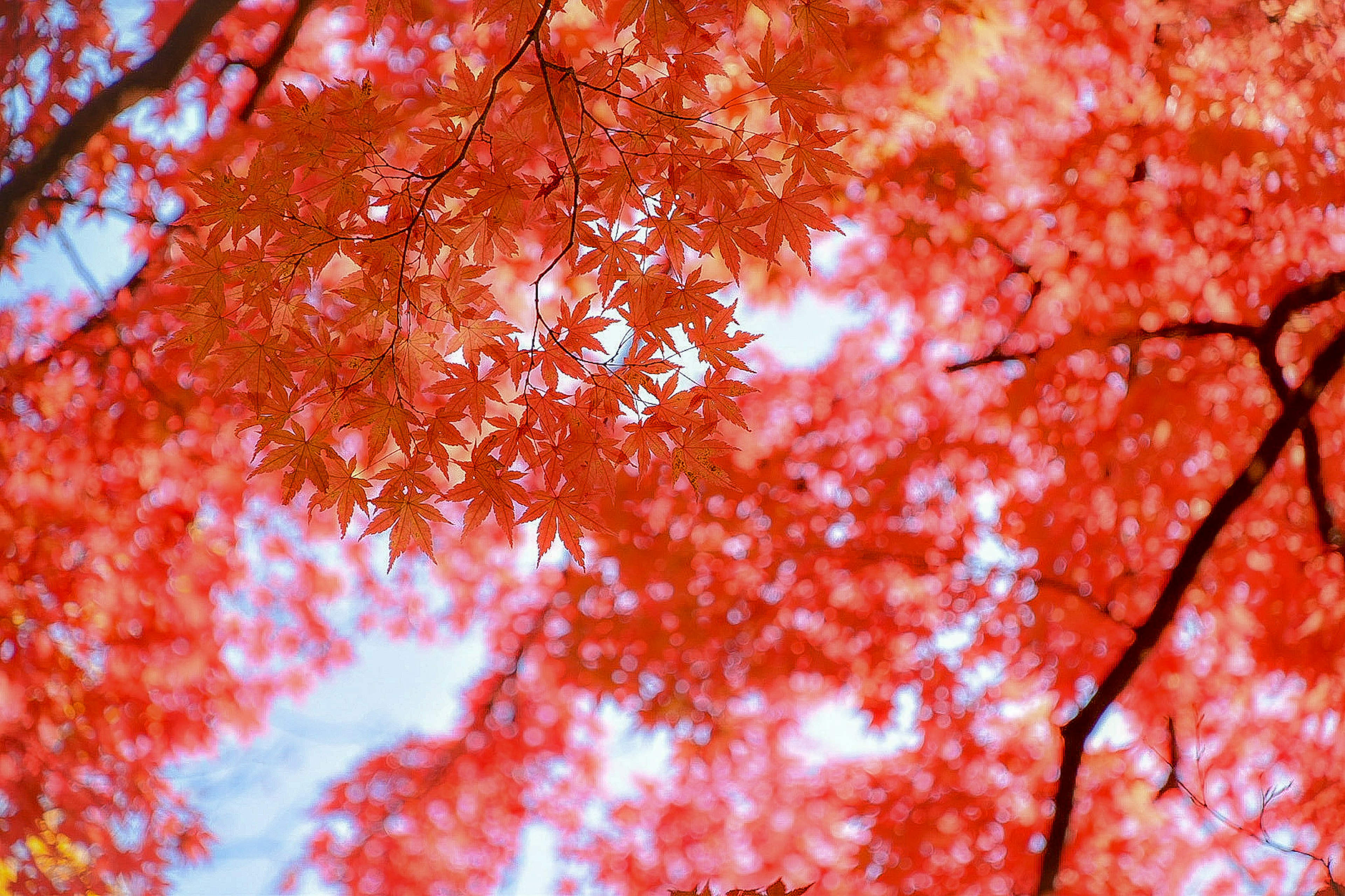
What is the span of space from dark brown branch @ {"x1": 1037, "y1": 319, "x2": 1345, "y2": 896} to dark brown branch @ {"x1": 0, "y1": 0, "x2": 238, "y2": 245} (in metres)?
4.18

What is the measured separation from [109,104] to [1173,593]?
4.39 meters

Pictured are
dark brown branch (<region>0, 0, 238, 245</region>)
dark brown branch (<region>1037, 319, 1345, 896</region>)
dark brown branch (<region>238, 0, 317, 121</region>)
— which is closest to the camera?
dark brown branch (<region>0, 0, 238, 245</region>)

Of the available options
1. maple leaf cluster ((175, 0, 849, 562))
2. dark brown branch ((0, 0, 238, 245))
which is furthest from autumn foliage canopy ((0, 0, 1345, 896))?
maple leaf cluster ((175, 0, 849, 562))

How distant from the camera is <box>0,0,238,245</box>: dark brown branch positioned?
2.93 metres

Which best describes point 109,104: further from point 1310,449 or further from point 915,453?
point 1310,449

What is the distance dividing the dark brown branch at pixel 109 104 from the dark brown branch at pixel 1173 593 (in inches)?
165

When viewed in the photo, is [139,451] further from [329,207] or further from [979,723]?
[979,723]

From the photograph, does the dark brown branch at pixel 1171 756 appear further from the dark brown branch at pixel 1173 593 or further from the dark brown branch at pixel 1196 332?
the dark brown branch at pixel 1196 332

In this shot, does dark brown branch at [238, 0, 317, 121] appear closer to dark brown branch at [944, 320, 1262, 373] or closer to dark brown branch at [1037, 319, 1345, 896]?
dark brown branch at [944, 320, 1262, 373]

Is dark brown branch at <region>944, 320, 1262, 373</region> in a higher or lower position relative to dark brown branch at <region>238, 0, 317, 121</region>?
lower

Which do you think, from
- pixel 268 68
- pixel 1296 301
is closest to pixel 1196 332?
pixel 1296 301

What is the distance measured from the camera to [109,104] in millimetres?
3004

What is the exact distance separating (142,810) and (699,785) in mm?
3902

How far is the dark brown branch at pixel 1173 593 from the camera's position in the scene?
374 centimetres
